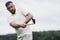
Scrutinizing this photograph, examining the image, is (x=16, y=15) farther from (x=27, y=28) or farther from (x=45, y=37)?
(x=45, y=37)

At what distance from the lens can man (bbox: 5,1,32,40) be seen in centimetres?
605

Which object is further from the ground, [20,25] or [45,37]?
[20,25]

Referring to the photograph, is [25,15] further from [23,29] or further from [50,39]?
[50,39]

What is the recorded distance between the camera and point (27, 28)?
6.10 metres

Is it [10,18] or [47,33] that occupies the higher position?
[10,18]

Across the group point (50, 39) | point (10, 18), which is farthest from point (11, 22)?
point (50, 39)

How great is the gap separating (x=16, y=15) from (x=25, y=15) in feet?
0.54

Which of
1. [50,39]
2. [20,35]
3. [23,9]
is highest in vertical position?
[23,9]

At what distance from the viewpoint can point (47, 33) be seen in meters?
32.7

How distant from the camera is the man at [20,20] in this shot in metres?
6.05

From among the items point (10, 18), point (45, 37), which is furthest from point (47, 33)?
point (10, 18)

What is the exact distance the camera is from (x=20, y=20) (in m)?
6.10

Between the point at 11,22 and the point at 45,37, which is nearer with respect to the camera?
the point at 11,22

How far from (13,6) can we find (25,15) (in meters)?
0.28
